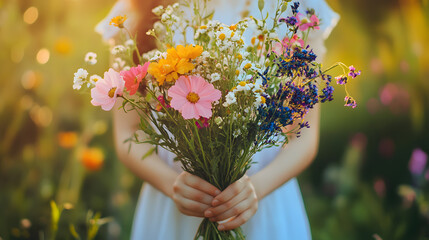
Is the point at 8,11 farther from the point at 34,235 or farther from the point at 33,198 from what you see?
the point at 34,235

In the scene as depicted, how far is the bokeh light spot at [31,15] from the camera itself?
7.19 ft

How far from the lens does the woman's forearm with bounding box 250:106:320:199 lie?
42.9 inches

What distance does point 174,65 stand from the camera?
2.35 ft

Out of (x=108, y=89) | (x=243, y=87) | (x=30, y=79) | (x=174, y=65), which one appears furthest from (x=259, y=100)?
(x=30, y=79)

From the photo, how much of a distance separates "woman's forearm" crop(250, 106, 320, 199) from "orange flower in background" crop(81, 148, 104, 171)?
3.95ft

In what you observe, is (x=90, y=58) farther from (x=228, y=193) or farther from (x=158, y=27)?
(x=228, y=193)

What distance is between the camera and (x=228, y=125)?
0.79 m

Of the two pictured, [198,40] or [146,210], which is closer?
[198,40]

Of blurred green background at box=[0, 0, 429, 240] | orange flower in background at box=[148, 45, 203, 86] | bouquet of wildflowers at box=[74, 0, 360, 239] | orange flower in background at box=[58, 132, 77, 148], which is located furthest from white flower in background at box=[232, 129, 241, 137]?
orange flower in background at box=[58, 132, 77, 148]

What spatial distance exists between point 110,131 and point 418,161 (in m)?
1.50

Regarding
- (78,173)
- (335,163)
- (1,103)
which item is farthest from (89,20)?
(335,163)

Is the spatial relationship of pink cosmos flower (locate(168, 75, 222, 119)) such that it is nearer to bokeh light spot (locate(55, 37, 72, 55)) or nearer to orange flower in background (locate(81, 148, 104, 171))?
orange flower in background (locate(81, 148, 104, 171))

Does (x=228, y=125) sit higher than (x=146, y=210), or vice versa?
(x=228, y=125)

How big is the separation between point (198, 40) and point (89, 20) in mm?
1599
